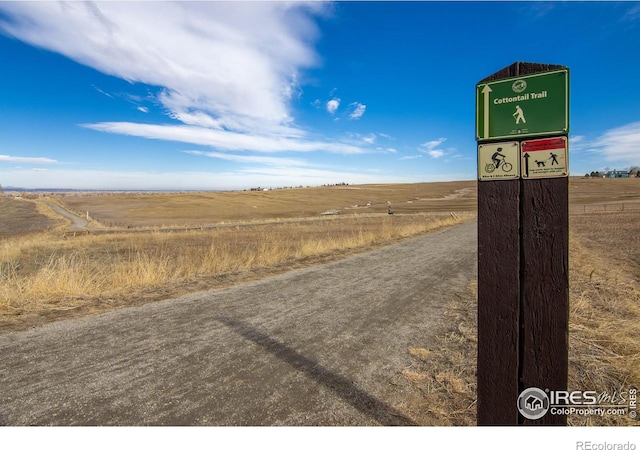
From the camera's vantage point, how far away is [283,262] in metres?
9.52

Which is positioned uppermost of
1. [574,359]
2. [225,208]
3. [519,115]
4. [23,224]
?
[519,115]

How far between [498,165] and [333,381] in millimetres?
2386

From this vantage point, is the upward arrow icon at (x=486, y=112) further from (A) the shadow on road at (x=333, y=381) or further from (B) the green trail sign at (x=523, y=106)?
(A) the shadow on road at (x=333, y=381)

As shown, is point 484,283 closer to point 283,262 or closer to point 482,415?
point 482,415

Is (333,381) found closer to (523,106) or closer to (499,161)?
(499,161)

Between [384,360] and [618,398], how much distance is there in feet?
6.65

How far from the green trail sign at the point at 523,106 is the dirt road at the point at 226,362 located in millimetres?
2267

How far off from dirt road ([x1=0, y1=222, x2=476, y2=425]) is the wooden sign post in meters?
1.07

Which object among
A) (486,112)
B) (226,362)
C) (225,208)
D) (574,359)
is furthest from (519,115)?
(225,208)

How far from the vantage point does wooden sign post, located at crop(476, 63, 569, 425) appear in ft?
5.84

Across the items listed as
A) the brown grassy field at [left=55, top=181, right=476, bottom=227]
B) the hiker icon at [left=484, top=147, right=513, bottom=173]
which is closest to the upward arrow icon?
the hiker icon at [left=484, top=147, right=513, bottom=173]

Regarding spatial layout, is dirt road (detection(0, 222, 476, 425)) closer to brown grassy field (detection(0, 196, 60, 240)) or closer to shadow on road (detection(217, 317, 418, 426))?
shadow on road (detection(217, 317, 418, 426))

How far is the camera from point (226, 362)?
11.3 feet

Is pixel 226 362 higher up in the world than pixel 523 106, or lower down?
lower down
